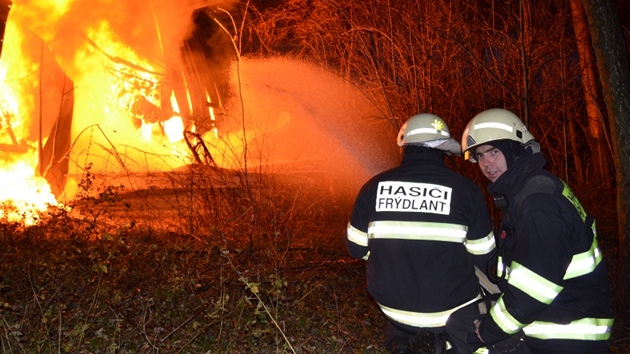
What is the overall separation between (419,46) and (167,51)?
184 inches

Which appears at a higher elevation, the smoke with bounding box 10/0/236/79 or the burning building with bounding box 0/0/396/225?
the smoke with bounding box 10/0/236/79

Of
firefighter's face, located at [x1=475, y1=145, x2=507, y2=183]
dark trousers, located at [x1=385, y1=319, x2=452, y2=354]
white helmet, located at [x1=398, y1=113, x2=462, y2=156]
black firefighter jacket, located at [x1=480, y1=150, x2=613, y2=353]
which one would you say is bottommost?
dark trousers, located at [x1=385, y1=319, x2=452, y2=354]

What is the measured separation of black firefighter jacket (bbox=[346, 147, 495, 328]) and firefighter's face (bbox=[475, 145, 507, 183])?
0.62ft

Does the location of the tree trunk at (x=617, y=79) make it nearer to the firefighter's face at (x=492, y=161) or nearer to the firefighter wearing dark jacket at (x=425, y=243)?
the firefighter wearing dark jacket at (x=425, y=243)

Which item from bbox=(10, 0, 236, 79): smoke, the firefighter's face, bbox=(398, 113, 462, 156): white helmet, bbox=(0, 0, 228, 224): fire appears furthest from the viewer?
bbox=(10, 0, 236, 79): smoke

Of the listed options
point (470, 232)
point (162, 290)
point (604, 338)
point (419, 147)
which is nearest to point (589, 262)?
point (604, 338)

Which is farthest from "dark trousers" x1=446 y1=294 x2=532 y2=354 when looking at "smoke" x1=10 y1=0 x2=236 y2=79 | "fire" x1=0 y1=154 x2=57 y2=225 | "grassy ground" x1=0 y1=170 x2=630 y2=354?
"smoke" x1=10 y1=0 x2=236 y2=79

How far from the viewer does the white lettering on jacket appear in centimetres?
342

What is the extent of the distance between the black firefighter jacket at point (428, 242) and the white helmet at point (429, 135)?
14 cm

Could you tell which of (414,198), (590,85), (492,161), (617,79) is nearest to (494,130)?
(492,161)

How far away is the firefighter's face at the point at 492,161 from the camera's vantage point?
327 centimetres

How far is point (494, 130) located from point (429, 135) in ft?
1.35

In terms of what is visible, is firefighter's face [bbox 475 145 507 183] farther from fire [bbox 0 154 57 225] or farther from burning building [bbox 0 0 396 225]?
fire [bbox 0 154 57 225]

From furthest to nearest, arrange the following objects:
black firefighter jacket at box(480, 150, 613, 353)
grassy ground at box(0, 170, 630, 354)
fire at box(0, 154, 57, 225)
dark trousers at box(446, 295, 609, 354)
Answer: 1. fire at box(0, 154, 57, 225)
2. grassy ground at box(0, 170, 630, 354)
3. dark trousers at box(446, 295, 609, 354)
4. black firefighter jacket at box(480, 150, 613, 353)
